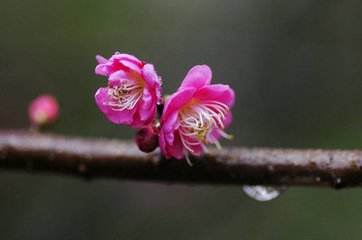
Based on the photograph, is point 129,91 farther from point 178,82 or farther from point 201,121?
point 178,82

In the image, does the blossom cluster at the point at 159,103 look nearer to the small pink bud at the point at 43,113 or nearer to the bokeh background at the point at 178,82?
the small pink bud at the point at 43,113

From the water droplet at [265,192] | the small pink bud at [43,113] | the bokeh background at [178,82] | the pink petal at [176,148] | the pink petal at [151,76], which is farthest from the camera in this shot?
the bokeh background at [178,82]

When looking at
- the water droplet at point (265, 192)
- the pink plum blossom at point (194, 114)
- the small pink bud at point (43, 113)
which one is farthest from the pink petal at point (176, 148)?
the small pink bud at point (43, 113)

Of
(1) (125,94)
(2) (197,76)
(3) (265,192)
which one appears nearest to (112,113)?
(1) (125,94)

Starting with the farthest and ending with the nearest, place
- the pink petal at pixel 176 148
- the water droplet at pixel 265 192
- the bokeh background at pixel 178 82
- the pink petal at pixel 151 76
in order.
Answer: the bokeh background at pixel 178 82, the water droplet at pixel 265 192, the pink petal at pixel 176 148, the pink petal at pixel 151 76

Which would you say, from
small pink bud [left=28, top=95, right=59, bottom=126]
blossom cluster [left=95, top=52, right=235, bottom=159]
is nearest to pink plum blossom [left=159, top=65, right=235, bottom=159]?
blossom cluster [left=95, top=52, right=235, bottom=159]

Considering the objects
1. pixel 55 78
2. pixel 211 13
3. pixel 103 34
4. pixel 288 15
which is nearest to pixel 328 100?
pixel 288 15

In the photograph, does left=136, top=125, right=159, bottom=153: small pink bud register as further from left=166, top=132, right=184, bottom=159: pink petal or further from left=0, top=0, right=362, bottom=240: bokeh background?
left=0, top=0, right=362, bottom=240: bokeh background
